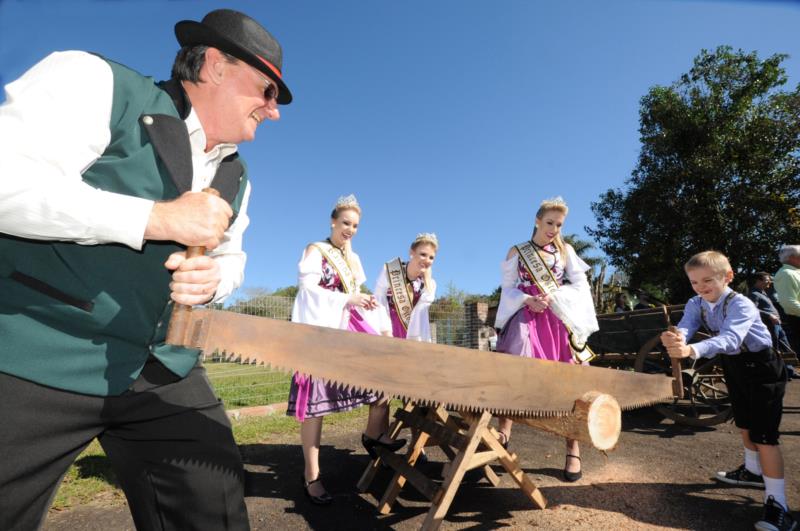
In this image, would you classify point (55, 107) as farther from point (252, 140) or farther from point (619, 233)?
point (619, 233)

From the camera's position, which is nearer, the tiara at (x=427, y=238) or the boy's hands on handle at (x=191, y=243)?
the boy's hands on handle at (x=191, y=243)

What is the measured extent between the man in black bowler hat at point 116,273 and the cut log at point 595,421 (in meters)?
1.63

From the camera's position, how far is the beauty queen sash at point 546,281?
12.9 ft

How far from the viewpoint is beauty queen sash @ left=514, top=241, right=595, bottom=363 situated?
3.94 metres

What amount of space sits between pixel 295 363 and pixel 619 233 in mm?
22076

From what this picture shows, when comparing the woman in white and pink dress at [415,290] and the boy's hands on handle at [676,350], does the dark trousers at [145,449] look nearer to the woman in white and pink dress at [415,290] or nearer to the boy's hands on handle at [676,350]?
the boy's hands on handle at [676,350]

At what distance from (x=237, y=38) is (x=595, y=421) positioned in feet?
7.72

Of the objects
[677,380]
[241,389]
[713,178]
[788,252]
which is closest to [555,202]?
[677,380]

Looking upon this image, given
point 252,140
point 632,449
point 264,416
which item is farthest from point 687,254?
point 252,140

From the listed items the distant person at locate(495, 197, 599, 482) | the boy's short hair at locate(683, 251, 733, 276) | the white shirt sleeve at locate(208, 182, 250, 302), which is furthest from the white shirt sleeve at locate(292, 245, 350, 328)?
the boy's short hair at locate(683, 251, 733, 276)

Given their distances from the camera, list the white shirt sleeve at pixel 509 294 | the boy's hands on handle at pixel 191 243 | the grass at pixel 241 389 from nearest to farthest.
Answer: the boy's hands on handle at pixel 191 243
the white shirt sleeve at pixel 509 294
the grass at pixel 241 389

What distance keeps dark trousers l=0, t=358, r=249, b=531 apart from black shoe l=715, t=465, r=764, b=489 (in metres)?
4.09

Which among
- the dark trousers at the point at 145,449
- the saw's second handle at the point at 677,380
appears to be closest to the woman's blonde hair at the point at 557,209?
the saw's second handle at the point at 677,380

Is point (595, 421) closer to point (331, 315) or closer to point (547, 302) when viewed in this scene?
point (547, 302)
